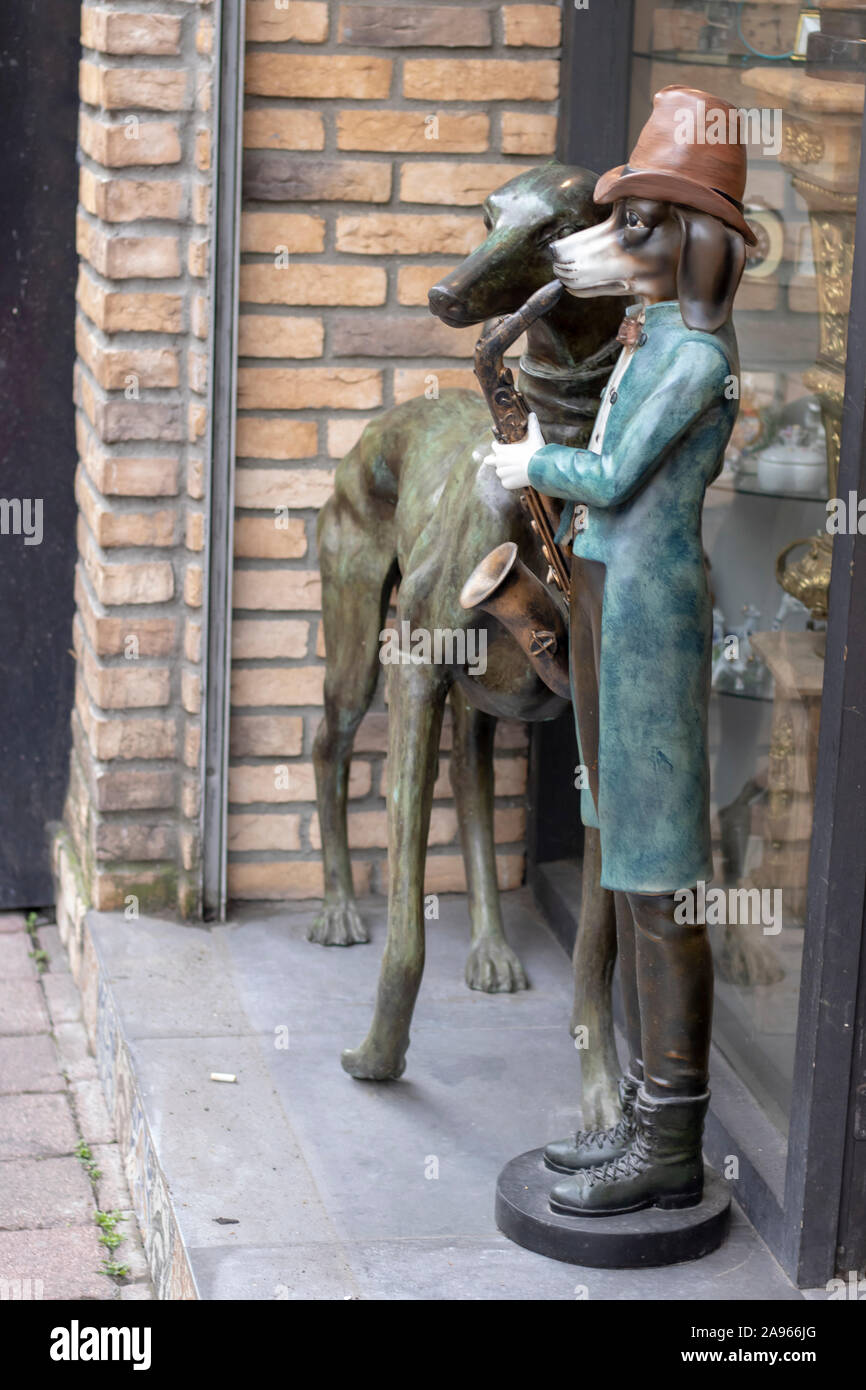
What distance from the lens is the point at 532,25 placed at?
422 cm

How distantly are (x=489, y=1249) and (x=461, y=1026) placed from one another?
902 mm

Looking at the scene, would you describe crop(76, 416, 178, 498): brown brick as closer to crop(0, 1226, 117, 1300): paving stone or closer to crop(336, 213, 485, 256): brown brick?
crop(336, 213, 485, 256): brown brick

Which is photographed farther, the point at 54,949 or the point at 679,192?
the point at 54,949

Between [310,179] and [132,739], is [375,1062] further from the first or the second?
[310,179]

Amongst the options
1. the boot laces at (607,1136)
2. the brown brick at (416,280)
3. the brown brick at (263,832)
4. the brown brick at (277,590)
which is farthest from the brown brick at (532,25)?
the boot laces at (607,1136)

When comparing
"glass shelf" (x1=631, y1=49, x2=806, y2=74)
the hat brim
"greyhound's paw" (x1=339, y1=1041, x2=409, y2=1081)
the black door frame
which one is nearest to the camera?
the hat brim

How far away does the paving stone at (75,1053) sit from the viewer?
4.27 meters

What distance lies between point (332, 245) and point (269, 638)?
885 millimetres

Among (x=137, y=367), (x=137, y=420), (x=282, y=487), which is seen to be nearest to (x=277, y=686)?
(x=282, y=487)

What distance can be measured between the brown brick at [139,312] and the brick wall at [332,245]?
0.15 meters

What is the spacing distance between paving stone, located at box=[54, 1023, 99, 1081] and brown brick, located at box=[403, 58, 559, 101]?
223 cm

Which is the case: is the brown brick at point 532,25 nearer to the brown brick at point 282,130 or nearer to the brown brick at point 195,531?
the brown brick at point 282,130

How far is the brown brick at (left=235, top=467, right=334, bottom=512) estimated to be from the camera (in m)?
4.31

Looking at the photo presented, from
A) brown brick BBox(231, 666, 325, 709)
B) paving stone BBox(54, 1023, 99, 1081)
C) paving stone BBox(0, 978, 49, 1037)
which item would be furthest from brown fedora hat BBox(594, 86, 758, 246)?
paving stone BBox(0, 978, 49, 1037)
